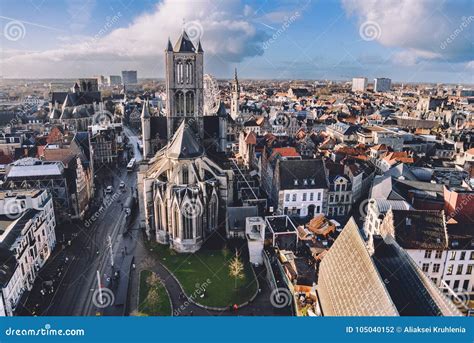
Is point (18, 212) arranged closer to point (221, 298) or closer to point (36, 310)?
point (36, 310)

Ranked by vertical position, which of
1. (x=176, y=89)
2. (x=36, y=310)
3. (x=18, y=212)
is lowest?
(x=36, y=310)

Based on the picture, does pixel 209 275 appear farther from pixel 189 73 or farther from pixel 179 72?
pixel 179 72

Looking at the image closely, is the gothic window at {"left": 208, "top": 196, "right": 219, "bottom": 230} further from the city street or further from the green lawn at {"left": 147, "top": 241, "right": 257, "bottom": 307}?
the city street

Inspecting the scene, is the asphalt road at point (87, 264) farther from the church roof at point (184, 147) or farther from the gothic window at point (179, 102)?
the gothic window at point (179, 102)

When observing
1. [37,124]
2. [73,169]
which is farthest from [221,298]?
[37,124]

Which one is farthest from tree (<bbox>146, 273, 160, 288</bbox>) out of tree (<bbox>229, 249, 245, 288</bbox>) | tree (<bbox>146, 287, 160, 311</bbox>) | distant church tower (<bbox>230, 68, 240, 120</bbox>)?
distant church tower (<bbox>230, 68, 240, 120</bbox>)

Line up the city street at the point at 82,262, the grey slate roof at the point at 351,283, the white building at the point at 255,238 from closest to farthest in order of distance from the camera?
1. the grey slate roof at the point at 351,283
2. the city street at the point at 82,262
3. the white building at the point at 255,238

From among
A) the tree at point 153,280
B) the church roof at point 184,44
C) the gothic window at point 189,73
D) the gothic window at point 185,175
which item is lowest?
the tree at point 153,280

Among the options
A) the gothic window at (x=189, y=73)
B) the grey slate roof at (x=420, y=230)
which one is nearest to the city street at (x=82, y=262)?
the gothic window at (x=189, y=73)
